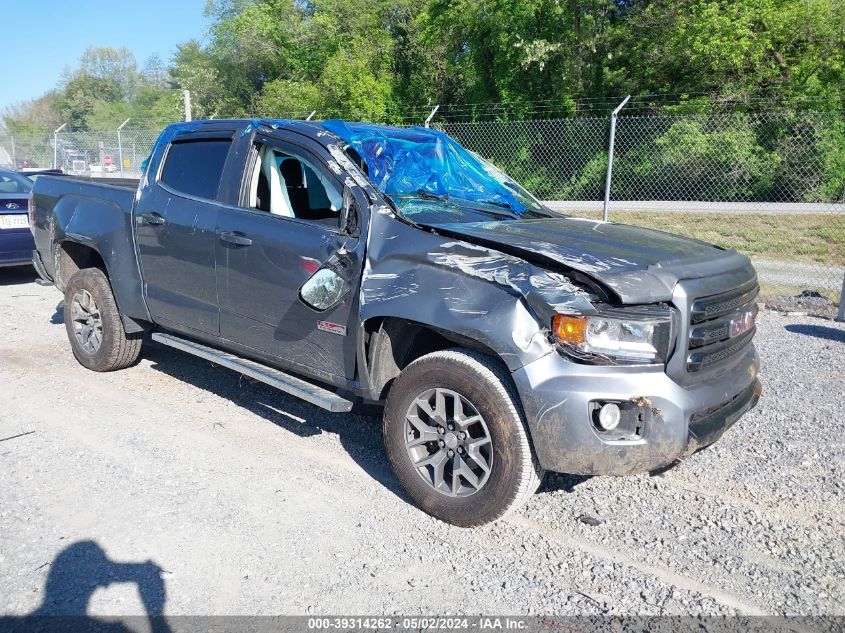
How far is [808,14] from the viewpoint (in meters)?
19.1

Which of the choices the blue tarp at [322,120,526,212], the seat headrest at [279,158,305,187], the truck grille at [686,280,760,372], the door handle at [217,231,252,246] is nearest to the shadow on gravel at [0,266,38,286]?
the door handle at [217,231,252,246]

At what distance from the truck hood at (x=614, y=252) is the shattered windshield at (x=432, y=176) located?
343mm

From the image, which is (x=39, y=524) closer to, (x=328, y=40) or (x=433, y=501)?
(x=433, y=501)

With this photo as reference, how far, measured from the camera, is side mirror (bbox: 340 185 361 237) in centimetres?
381

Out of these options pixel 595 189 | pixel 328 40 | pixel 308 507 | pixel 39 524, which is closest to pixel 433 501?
pixel 308 507

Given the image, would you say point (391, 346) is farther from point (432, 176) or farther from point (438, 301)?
point (432, 176)

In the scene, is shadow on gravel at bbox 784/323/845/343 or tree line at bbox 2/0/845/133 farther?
tree line at bbox 2/0/845/133

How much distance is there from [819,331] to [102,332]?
23.1 ft

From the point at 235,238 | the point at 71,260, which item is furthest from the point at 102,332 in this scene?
the point at 235,238

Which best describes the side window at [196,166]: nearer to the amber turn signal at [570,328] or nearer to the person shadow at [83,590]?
the person shadow at [83,590]

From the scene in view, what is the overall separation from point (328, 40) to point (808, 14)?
65.7ft

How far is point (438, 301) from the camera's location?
11.0 feet

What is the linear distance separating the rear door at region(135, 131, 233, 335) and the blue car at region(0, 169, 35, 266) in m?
5.32

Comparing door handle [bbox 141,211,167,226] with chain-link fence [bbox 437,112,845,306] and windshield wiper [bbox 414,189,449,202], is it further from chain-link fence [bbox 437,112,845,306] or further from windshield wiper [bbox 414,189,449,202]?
chain-link fence [bbox 437,112,845,306]
